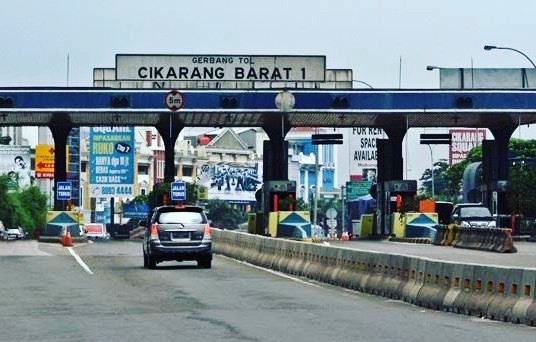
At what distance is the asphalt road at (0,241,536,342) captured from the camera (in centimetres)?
1867

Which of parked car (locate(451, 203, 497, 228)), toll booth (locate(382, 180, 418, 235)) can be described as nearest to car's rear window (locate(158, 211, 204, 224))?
parked car (locate(451, 203, 497, 228))

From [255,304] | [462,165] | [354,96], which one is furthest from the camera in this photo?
[462,165]

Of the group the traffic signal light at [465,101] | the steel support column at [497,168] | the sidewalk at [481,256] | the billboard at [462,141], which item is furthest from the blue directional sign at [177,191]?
the billboard at [462,141]

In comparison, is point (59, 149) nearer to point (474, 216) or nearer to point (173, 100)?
point (173, 100)

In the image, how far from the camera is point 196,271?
38.0m

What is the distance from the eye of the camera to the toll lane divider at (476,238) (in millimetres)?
50031

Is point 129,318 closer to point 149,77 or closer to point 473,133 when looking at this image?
point 149,77

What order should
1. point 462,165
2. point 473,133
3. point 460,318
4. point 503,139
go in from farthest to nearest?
point 473,133, point 462,165, point 503,139, point 460,318

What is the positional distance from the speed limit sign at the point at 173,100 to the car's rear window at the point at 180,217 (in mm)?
22395

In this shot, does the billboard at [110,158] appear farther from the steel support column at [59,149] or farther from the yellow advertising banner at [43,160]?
the yellow advertising banner at [43,160]

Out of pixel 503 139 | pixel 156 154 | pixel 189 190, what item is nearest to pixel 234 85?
pixel 503 139

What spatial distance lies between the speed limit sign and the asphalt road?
25.1 metres

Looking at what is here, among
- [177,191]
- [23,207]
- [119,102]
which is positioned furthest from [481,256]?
[23,207]

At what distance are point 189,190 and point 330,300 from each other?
74544 millimetres
